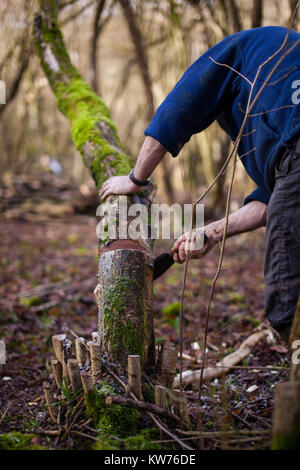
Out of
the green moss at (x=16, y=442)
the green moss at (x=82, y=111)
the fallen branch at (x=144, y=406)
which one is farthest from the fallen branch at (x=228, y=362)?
the green moss at (x=82, y=111)

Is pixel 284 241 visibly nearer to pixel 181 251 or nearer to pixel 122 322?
pixel 181 251

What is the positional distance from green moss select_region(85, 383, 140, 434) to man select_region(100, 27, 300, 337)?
86 cm

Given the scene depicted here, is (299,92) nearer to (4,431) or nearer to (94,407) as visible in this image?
(94,407)

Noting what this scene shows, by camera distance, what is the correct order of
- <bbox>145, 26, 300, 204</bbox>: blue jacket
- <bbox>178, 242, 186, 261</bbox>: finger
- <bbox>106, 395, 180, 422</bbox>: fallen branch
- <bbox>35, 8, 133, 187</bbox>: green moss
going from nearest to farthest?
<bbox>106, 395, 180, 422</bbox>: fallen branch → <bbox>145, 26, 300, 204</bbox>: blue jacket → <bbox>178, 242, 186, 261</bbox>: finger → <bbox>35, 8, 133, 187</bbox>: green moss

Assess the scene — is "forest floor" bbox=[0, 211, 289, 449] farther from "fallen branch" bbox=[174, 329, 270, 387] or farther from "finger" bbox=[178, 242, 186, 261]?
"finger" bbox=[178, 242, 186, 261]

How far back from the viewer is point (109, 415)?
1.76 meters

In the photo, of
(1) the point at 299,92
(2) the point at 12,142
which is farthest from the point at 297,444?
(2) the point at 12,142

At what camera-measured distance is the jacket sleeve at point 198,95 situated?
1.96 meters

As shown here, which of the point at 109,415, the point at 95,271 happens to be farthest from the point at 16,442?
the point at 95,271

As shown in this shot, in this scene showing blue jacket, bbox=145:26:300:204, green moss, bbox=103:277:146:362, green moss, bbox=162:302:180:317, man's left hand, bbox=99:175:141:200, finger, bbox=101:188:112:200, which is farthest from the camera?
green moss, bbox=162:302:180:317

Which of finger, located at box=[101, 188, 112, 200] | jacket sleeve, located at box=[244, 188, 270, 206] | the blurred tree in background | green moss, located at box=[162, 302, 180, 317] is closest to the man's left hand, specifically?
finger, located at box=[101, 188, 112, 200]

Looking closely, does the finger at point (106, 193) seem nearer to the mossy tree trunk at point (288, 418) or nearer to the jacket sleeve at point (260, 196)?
the jacket sleeve at point (260, 196)

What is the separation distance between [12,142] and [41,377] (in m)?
12.0

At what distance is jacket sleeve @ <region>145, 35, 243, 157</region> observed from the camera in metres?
1.96
